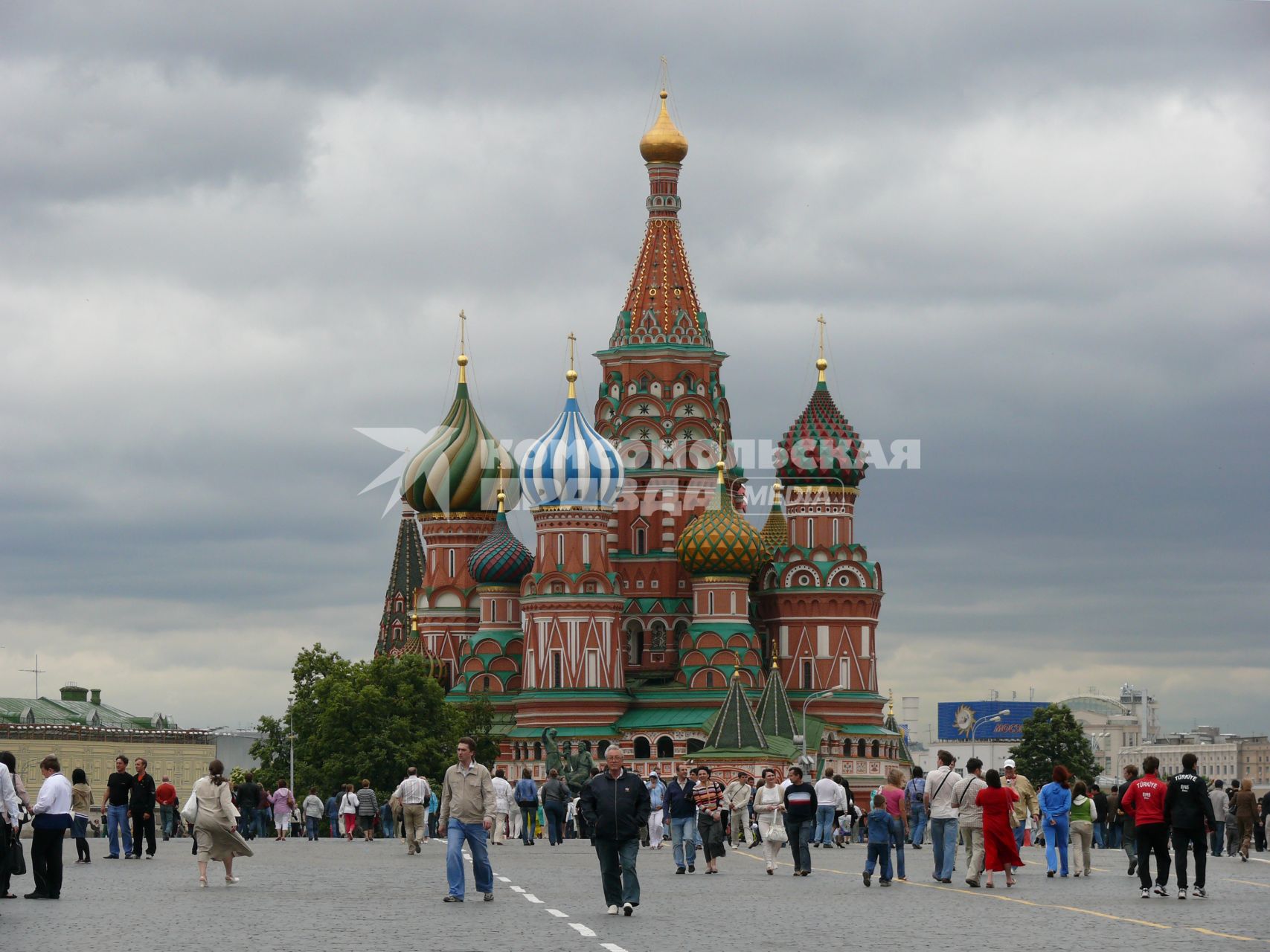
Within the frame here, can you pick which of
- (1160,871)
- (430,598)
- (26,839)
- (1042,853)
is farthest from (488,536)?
(1160,871)

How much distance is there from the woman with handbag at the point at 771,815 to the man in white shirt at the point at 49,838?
984 cm

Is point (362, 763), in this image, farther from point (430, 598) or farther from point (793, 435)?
point (793, 435)

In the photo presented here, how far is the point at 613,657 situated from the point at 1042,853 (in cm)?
5295

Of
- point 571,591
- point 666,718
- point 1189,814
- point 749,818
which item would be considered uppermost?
point 571,591

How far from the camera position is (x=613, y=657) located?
9256 cm

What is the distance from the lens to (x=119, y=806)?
121 feet

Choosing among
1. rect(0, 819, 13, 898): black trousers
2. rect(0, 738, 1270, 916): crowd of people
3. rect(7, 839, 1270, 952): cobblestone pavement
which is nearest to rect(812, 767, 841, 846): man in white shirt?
rect(0, 738, 1270, 916): crowd of people

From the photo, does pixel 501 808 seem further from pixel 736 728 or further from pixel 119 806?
pixel 736 728

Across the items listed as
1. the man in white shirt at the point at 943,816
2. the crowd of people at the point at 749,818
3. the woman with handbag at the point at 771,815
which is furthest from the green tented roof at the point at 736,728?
the man in white shirt at the point at 943,816

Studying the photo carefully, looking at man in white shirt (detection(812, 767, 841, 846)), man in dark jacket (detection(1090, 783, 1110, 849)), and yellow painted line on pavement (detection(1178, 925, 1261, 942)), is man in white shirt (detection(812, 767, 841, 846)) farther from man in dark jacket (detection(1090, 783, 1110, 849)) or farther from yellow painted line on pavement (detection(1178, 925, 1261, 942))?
yellow painted line on pavement (detection(1178, 925, 1261, 942))

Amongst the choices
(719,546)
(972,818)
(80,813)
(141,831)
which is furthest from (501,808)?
(719,546)

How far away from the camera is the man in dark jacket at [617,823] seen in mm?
24125

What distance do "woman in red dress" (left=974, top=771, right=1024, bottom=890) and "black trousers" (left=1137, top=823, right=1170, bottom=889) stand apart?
1.83 m

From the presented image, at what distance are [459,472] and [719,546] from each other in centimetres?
1354
